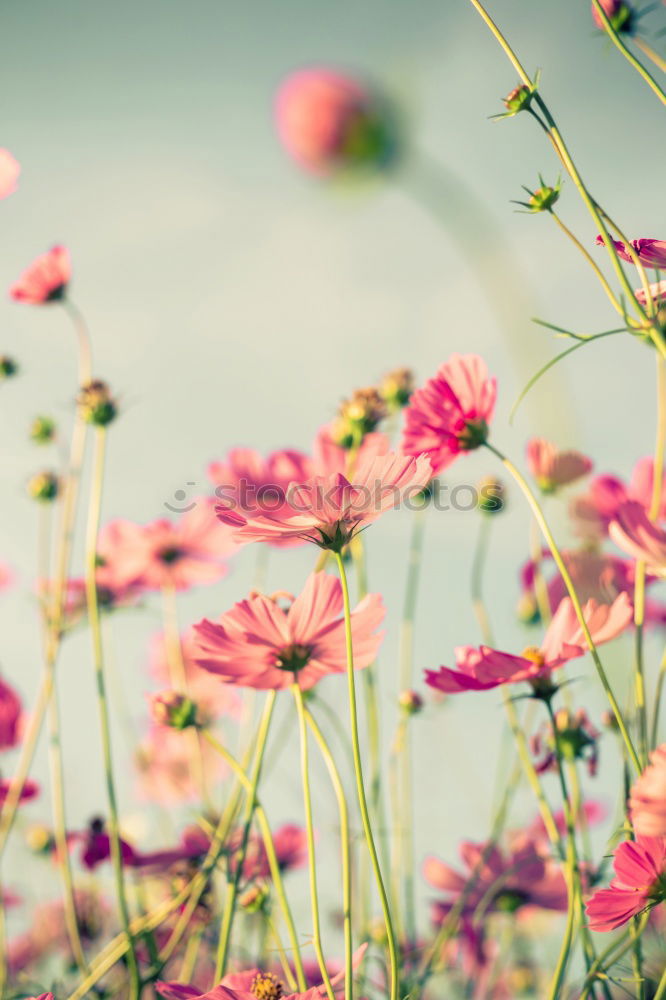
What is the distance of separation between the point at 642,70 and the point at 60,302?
1.86 feet

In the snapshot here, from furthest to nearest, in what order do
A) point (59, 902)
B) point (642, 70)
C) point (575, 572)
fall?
point (59, 902) < point (575, 572) < point (642, 70)

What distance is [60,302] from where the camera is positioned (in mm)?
783

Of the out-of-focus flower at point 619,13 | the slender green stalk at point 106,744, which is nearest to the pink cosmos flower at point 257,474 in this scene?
the slender green stalk at point 106,744

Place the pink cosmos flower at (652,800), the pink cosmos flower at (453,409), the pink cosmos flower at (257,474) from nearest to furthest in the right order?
the pink cosmos flower at (652,800) < the pink cosmos flower at (453,409) < the pink cosmos flower at (257,474)

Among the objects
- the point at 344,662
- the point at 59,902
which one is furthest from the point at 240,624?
the point at 59,902

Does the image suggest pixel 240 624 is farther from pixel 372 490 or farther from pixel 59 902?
pixel 59 902

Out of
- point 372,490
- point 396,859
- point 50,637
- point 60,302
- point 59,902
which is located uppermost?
point 60,302

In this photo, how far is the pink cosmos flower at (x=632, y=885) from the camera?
0.37 metres

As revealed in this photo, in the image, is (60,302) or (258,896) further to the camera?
(60,302)

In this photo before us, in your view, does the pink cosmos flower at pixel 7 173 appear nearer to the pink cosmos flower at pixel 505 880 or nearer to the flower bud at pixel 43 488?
the flower bud at pixel 43 488

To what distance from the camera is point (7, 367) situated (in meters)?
0.81

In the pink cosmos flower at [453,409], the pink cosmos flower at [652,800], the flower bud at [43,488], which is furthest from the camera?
the flower bud at [43,488]

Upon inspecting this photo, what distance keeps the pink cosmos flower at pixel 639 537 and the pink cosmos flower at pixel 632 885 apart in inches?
5.1

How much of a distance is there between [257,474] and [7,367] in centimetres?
29
